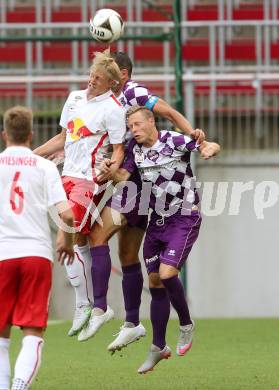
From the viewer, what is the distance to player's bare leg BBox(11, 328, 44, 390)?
23.6 feet

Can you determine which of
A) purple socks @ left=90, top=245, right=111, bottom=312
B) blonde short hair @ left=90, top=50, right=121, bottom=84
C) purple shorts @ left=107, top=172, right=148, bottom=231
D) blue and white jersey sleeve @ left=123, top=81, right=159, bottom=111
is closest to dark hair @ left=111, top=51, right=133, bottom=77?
blue and white jersey sleeve @ left=123, top=81, right=159, bottom=111

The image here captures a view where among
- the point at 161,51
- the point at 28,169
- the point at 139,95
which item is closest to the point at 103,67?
the point at 139,95

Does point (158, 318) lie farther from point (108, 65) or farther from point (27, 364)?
point (27, 364)

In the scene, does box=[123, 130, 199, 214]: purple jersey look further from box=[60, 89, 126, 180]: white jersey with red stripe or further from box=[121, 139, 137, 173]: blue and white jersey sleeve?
box=[60, 89, 126, 180]: white jersey with red stripe

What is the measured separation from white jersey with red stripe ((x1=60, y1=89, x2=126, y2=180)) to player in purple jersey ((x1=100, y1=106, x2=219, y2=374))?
127mm

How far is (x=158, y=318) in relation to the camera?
946cm

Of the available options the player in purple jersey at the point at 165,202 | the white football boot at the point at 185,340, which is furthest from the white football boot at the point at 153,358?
the white football boot at the point at 185,340

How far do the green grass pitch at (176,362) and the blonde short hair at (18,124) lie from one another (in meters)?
2.28

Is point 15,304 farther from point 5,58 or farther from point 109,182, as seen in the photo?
point 5,58

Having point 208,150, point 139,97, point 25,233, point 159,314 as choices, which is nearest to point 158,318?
point 159,314

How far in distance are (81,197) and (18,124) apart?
2.08 m

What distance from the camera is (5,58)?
17016 millimetres

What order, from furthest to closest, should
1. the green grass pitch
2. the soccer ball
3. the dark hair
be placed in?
the soccer ball < the dark hair < the green grass pitch

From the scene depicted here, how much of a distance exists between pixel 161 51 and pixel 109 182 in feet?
25.9
